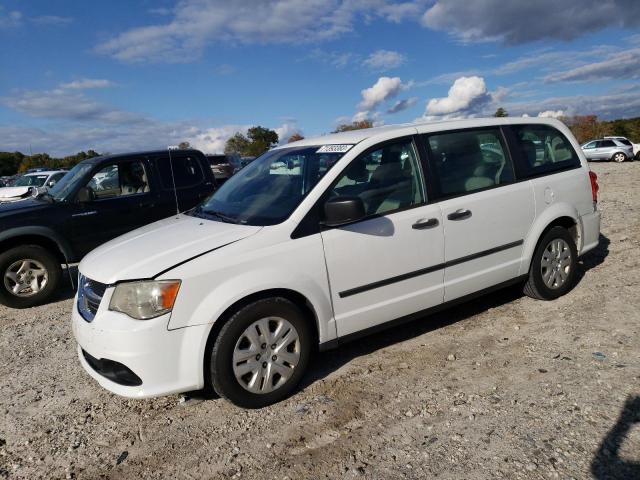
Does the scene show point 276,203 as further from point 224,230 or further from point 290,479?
point 290,479

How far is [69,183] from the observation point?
6.55 meters

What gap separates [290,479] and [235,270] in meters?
1.24

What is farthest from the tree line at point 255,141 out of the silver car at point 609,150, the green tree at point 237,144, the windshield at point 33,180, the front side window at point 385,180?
the front side window at point 385,180

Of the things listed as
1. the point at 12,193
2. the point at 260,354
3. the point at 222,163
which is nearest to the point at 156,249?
the point at 260,354

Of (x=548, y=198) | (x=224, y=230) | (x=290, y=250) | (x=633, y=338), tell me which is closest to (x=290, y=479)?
(x=290, y=250)

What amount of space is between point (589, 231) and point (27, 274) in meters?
6.54

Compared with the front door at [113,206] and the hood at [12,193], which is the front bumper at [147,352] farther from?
the hood at [12,193]

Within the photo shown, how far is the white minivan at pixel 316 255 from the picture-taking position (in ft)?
9.73

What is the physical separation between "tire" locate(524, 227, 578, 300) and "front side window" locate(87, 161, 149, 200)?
511cm

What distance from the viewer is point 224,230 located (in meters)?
3.35

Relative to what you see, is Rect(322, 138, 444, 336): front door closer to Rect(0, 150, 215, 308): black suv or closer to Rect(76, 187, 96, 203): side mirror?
Rect(0, 150, 215, 308): black suv

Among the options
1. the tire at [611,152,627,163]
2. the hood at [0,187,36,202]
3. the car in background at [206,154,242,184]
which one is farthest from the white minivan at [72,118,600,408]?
the tire at [611,152,627,163]

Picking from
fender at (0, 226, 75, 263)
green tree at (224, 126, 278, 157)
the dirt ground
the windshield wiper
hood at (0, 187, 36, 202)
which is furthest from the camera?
green tree at (224, 126, 278, 157)

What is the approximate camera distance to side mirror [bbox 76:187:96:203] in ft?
20.6
